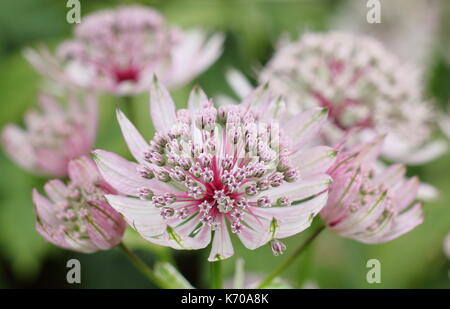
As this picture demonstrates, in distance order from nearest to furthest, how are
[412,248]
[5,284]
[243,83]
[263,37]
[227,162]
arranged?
[227,162] < [243,83] < [412,248] < [5,284] < [263,37]

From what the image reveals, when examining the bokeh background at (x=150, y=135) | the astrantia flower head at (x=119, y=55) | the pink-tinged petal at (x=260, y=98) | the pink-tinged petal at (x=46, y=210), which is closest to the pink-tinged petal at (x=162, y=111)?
the pink-tinged petal at (x=260, y=98)

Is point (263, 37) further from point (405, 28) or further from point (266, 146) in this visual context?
point (266, 146)

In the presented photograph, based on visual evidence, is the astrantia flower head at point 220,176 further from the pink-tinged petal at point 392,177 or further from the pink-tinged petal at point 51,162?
the pink-tinged petal at point 51,162

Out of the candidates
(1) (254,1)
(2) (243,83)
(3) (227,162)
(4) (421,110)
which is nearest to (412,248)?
(4) (421,110)

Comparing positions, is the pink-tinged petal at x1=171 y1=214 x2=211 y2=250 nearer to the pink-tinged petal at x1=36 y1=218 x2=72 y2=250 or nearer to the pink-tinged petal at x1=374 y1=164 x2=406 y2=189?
the pink-tinged petal at x1=36 y1=218 x2=72 y2=250

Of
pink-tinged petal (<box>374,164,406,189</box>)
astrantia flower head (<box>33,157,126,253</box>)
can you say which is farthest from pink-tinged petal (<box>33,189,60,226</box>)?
pink-tinged petal (<box>374,164,406,189</box>)

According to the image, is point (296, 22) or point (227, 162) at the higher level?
point (296, 22)

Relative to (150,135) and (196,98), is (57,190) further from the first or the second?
(150,135)
